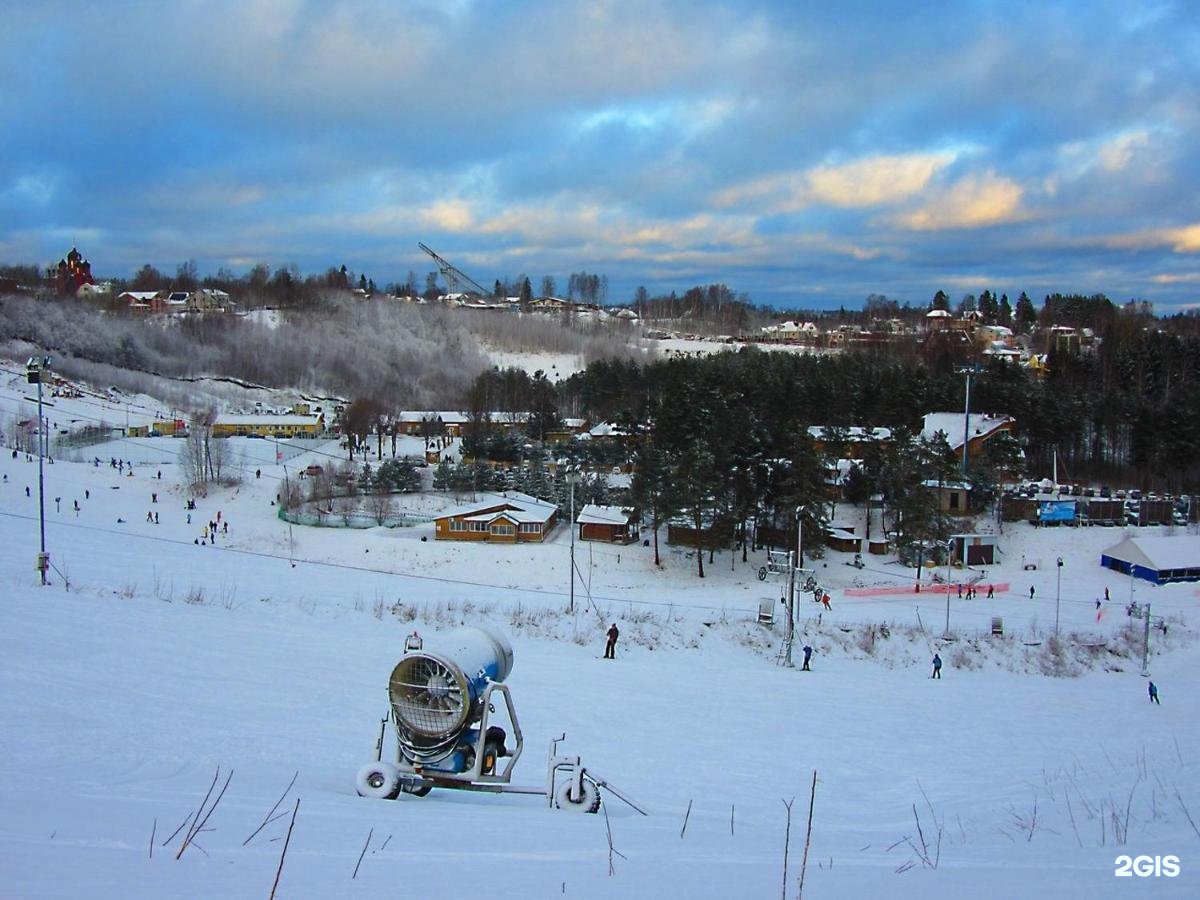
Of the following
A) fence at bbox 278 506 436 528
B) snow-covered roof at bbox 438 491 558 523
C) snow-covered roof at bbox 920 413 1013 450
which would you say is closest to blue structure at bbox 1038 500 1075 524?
snow-covered roof at bbox 920 413 1013 450

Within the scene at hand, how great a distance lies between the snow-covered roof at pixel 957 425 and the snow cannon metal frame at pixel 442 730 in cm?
4118

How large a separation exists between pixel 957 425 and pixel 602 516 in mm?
23365

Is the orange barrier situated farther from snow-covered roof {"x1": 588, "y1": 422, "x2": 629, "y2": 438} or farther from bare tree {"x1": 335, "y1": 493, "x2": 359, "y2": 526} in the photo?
snow-covered roof {"x1": 588, "y1": 422, "x2": 629, "y2": 438}

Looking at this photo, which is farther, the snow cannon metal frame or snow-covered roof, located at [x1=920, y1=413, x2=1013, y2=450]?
snow-covered roof, located at [x1=920, y1=413, x2=1013, y2=450]

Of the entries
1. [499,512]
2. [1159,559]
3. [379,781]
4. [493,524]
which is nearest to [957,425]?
[1159,559]

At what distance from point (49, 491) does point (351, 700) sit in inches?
1319

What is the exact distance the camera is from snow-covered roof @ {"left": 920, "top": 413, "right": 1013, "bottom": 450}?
4497cm

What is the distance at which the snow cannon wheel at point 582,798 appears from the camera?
669 centimetres

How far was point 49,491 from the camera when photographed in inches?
1437

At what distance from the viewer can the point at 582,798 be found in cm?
671

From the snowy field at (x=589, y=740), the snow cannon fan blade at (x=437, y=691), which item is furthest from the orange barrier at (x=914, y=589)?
the snow cannon fan blade at (x=437, y=691)

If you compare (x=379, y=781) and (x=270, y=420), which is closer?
(x=379, y=781)

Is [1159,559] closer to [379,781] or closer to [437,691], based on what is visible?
[437,691]

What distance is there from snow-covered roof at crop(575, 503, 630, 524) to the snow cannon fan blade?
28.1 meters
